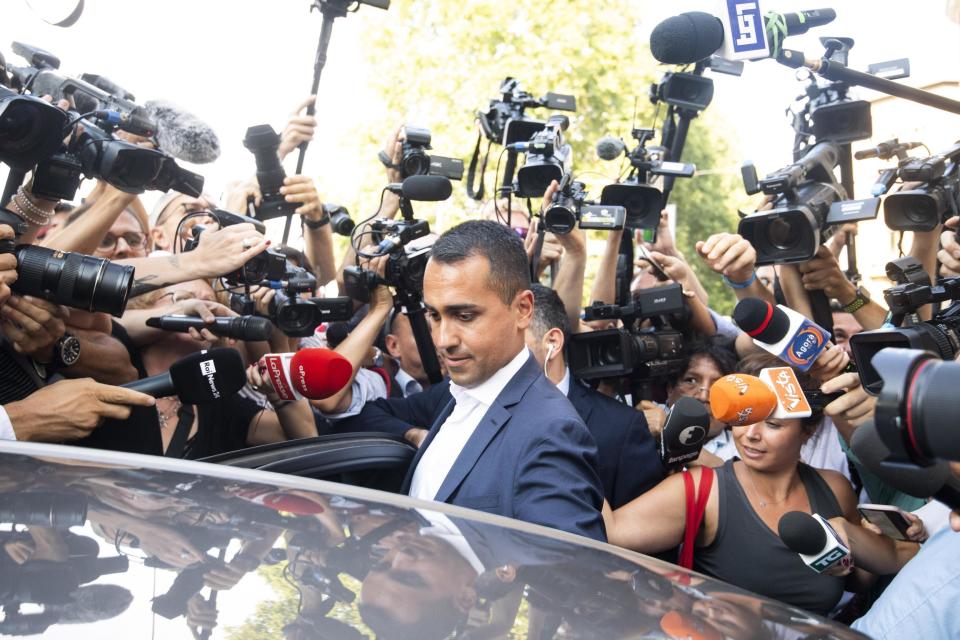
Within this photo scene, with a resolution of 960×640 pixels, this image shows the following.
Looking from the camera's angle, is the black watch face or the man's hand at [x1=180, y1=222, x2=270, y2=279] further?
the man's hand at [x1=180, y1=222, x2=270, y2=279]

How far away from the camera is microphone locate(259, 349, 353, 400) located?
138 inches

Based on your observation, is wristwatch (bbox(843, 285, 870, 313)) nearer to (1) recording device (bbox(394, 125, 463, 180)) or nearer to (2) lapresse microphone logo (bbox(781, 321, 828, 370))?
(2) lapresse microphone logo (bbox(781, 321, 828, 370))

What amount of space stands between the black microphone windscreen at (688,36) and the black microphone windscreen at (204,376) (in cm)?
169

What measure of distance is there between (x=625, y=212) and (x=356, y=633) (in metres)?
3.20

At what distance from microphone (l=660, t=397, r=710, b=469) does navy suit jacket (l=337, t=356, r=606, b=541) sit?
51cm

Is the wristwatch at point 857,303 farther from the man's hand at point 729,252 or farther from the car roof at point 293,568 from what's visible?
the car roof at point 293,568

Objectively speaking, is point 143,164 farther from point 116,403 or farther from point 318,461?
point 318,461

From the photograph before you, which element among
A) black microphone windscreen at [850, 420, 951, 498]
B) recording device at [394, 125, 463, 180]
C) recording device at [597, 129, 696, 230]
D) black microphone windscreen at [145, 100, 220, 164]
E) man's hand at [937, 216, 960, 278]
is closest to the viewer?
black microphone windscreen at [850, 420, 951, 498]

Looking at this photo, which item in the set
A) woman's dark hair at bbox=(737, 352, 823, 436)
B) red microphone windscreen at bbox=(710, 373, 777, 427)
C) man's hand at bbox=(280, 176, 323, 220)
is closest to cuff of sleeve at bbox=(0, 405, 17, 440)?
man's hand at bbox=(280, 176, 323, 220)

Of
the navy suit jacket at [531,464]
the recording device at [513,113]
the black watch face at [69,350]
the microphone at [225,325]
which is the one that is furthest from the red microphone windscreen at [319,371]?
the recording device at [513,113]

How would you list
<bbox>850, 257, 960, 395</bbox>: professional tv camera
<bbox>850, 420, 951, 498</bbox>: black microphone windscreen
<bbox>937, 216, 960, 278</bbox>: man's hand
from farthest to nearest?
<bbox>937, 216, 960, 278</bbox>: man's hand, <bbox>850, 257, 960, 395</bbox>: professional tv camera, <bbox>850, 420, 951, 498</bbox>: black microphone windscreen

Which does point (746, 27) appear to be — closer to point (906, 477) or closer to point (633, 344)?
point (633, 344)

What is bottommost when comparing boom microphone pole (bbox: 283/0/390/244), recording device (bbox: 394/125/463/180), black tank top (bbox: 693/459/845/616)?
black tank top (bbox: 693/459/845/616)

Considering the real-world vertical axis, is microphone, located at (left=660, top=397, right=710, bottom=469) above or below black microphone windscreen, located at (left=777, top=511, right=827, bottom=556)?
above
